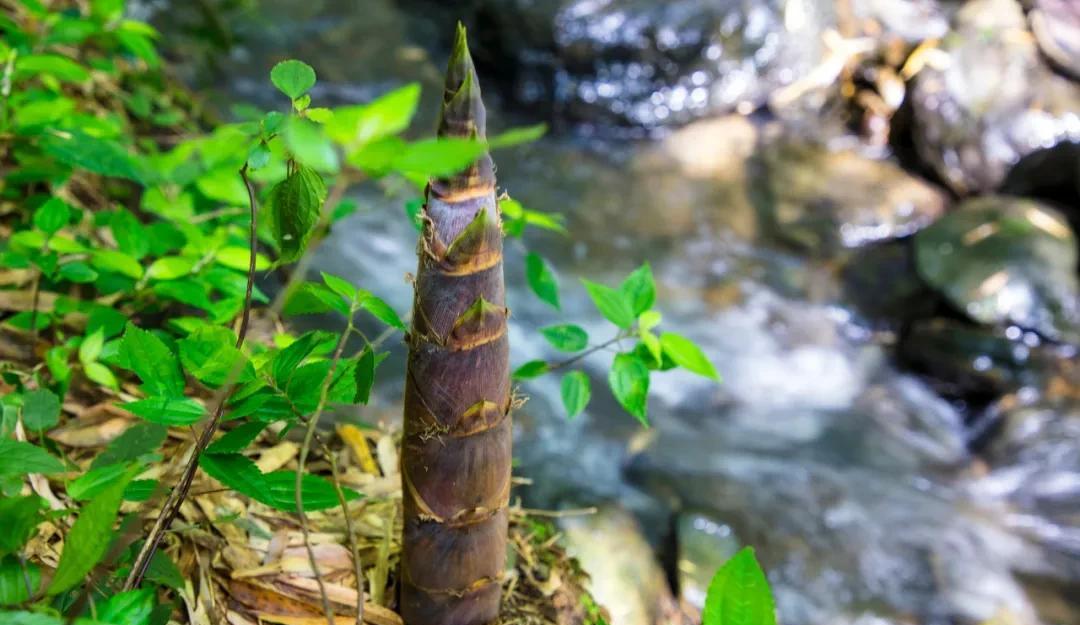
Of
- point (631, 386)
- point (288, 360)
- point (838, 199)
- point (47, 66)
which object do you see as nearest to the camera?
point (288, 360)

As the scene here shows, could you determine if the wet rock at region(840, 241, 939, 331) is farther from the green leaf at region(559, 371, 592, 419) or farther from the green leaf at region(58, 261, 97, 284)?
the green leaf at region(58, 261, 97, 284)

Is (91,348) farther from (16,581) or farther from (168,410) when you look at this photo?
(16,581)

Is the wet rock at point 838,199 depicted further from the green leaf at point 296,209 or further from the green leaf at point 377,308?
the green leaf at point 296,209

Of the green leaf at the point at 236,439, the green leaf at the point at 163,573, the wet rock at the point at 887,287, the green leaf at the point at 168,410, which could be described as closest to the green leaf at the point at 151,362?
the green leaf at the point at 168,410

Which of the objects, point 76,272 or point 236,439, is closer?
point 236,439

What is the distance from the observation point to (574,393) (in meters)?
1.83

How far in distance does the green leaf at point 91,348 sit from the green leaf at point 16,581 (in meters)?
0.91

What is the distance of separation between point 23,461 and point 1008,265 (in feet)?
19.1

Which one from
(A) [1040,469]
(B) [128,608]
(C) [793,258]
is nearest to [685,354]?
(B) [128,608]

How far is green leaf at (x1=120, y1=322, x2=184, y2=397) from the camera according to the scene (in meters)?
1.44

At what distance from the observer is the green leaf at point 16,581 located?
1.14m

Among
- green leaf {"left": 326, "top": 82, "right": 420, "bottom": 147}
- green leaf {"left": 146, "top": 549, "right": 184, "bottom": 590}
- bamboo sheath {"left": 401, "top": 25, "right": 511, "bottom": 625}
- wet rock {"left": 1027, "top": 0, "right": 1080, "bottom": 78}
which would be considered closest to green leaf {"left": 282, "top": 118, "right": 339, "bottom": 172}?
green leaf {"left": 326, "top": 82, "right": 420, "bottom": 147}

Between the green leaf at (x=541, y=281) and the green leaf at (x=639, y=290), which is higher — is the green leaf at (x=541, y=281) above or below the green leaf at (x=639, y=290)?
above

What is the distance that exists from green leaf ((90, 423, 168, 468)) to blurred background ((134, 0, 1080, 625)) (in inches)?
40.9
